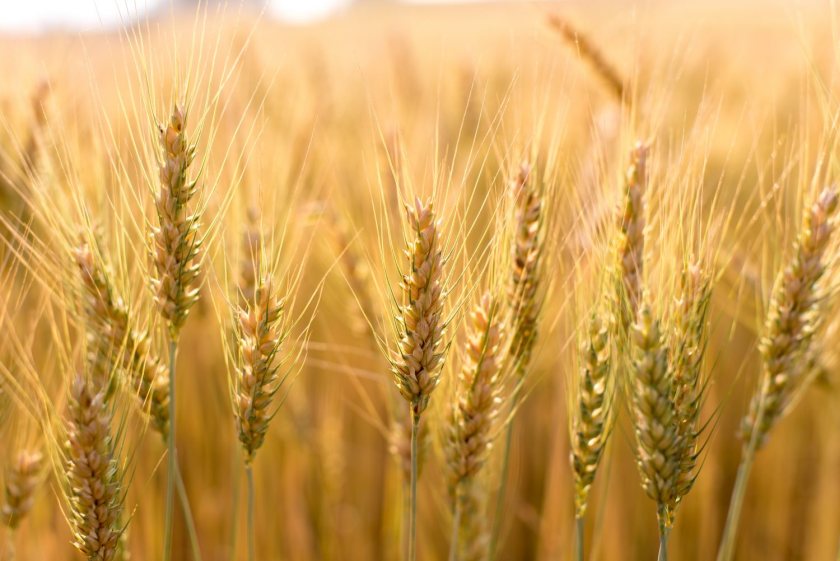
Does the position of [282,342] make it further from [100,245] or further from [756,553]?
[756,553]

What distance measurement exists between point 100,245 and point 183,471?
1432 millimetres

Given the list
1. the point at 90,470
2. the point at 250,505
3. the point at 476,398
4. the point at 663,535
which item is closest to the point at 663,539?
the point at 663,535

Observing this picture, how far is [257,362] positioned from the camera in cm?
102

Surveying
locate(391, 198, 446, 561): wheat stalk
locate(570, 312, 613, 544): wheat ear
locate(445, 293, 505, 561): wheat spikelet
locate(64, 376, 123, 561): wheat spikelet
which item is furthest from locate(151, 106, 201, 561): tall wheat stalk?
locate(570, 312, 613, 544): wheat ear

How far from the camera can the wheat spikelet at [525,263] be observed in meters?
1.21

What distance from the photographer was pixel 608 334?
112 centimetres

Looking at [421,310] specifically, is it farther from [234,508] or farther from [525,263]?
[234,508]

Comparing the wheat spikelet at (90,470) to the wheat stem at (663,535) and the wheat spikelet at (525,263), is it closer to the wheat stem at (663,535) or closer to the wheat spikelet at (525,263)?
the wheat spikelet at (525,263)

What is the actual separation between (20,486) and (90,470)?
0.30 m

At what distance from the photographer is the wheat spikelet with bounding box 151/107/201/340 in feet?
3.32

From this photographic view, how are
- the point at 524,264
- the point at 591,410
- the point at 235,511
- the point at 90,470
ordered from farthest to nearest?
the point at 235,511 < the point at 524,264 < the point at 591,410 < the point at 90,470

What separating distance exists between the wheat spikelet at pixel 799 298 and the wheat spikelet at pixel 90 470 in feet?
3.13

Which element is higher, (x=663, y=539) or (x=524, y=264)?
(x=524, y=264)

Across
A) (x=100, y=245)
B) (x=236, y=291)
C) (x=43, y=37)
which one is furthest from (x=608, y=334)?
(x=43, y=37)
